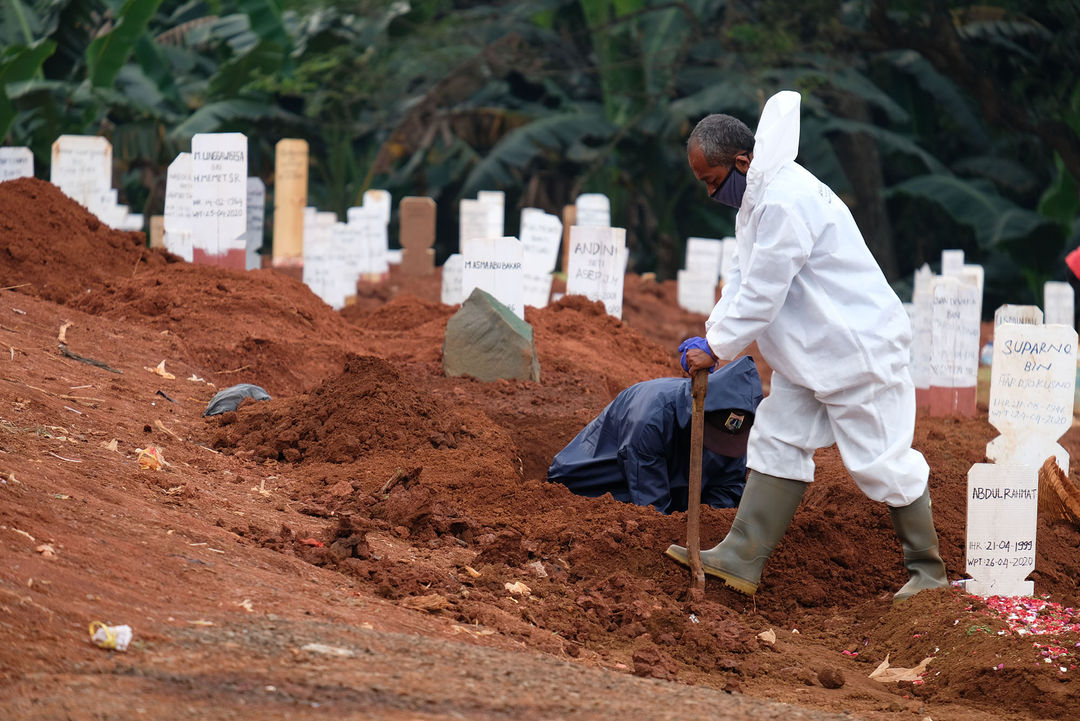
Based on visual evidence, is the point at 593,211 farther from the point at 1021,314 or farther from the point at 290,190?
the point at 1021,314

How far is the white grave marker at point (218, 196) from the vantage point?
9547 mm

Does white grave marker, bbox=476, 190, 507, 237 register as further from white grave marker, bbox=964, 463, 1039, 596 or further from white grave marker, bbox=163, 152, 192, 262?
white grave marker, bbox=964, 463, 1039, 596

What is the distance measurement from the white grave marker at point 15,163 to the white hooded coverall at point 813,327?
364 inches

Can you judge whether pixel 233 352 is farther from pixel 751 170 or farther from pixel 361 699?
pixel 361 699

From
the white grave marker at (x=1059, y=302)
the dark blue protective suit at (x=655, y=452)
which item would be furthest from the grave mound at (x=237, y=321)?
the white grave marker at (x=1059, y=302)

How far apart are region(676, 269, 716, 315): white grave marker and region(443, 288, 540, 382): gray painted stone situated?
7441mm

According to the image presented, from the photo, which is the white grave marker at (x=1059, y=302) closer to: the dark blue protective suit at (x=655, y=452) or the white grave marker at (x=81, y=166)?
the dark blue protective suit at (x=655, y=452)

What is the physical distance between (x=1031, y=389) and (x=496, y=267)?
13.3 feet

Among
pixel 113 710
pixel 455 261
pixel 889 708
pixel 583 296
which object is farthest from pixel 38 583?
pixel 455 261

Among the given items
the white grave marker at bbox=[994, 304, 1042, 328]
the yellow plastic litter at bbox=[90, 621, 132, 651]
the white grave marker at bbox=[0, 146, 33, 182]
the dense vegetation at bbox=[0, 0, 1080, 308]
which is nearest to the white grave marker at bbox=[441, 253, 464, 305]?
the white grave marker at bbox=[0, 146, 33, 182]

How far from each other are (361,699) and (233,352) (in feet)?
17.6

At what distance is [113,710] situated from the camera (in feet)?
8.50

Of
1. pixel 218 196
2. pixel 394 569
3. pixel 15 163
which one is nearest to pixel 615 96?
pixel 15 163

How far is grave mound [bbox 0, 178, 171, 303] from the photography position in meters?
8.78
